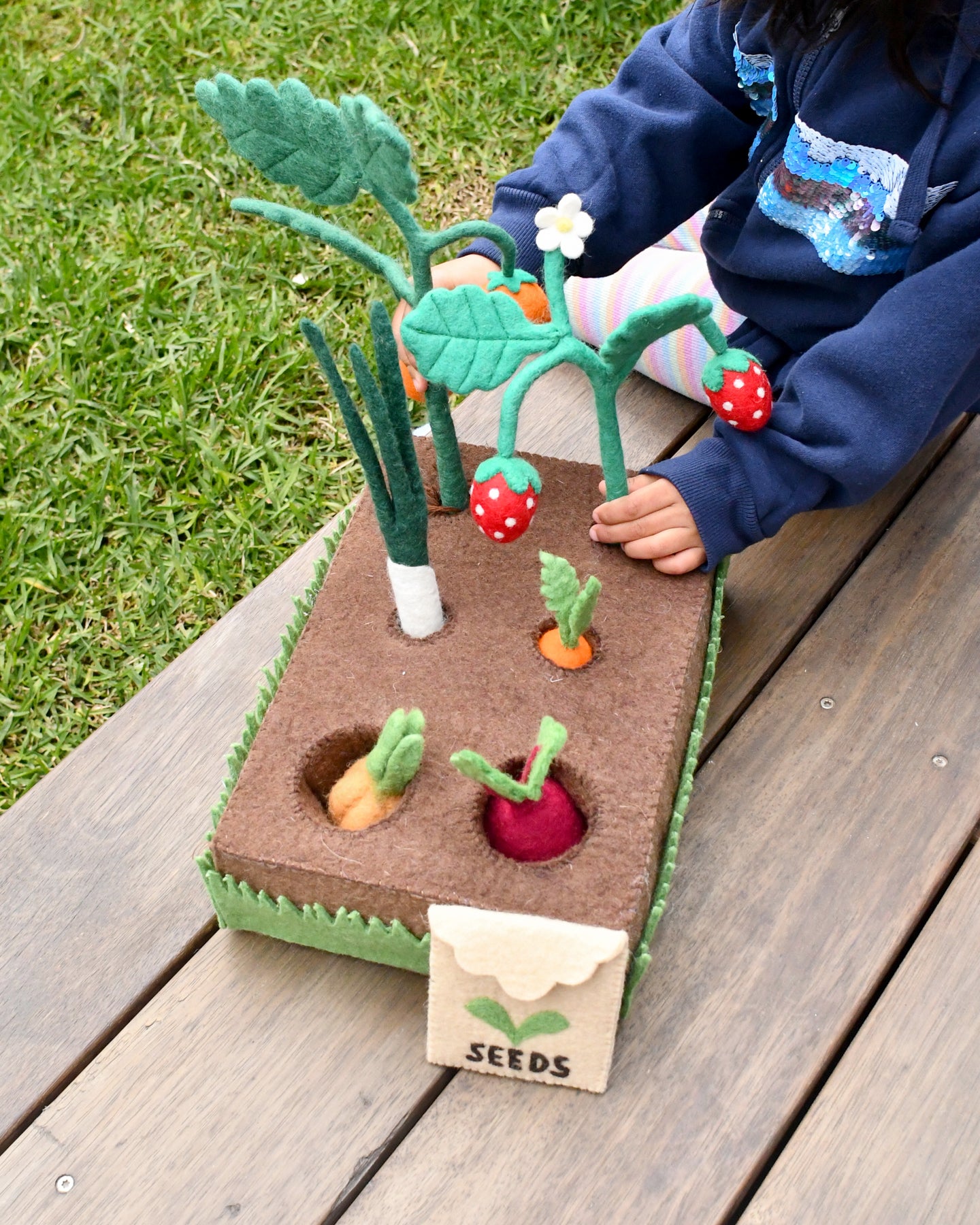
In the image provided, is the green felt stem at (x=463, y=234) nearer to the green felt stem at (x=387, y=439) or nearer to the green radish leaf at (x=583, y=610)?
the green felt stem at (x=387, y=439)

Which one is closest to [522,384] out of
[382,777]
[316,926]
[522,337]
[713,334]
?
[522,337]

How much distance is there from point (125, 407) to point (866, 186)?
2.54ft

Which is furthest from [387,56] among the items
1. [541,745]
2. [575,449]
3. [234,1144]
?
[234,1144]

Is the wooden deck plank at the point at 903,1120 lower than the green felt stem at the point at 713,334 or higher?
lower

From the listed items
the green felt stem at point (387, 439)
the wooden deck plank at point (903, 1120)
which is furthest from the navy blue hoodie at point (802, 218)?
the wooden deck plank at point (903, 1120)

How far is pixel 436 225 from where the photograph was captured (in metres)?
1.38

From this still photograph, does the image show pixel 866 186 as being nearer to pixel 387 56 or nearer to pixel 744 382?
pixel 744 382

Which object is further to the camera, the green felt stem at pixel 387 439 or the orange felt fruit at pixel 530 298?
the orange felt fruit at pixel 530 298

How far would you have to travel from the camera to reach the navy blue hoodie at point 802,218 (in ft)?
2.53

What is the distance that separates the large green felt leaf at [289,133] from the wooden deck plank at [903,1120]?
60 cm

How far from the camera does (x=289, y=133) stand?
2.09 ft

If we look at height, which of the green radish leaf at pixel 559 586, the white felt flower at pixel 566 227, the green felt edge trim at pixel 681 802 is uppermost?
the white felt flower at pixel 566 227

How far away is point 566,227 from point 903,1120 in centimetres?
56

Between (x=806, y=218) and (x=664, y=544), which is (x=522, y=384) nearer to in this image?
(x=664, y=544)
